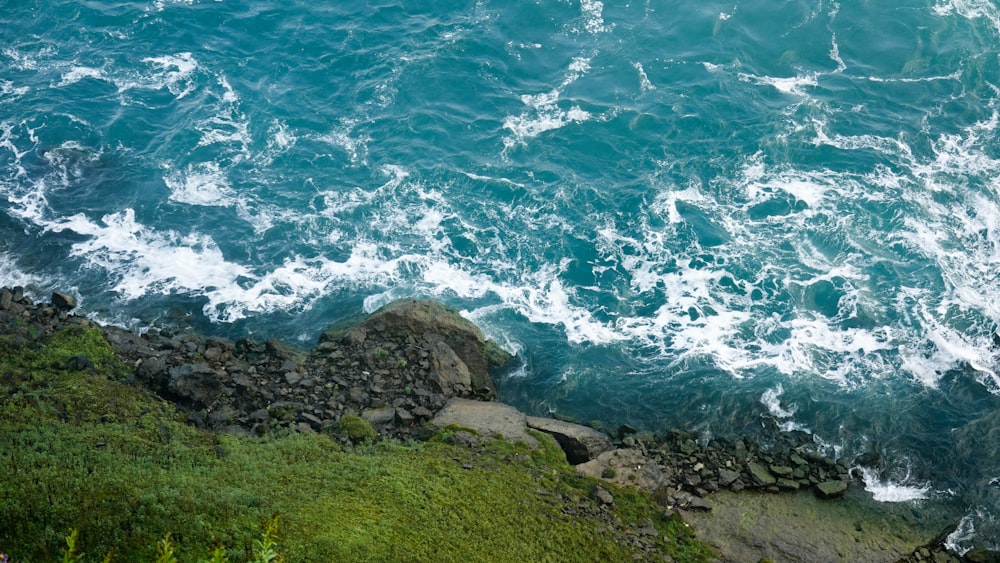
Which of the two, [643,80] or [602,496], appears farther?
[643,80]

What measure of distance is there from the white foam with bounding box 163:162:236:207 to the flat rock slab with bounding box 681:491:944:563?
44324 millimetres

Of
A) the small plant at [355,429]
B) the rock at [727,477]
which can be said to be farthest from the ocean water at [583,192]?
the small plant at [355,429]

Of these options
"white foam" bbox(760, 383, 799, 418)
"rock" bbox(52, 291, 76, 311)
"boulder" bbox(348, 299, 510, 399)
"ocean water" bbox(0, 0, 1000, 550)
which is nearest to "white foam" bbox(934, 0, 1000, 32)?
"ocean water" bbox(0, 0, 1000, 550)

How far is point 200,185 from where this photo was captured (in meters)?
67.9

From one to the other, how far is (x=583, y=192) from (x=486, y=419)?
2507 cm

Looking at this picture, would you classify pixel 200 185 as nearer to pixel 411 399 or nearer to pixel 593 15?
pixel 411 399

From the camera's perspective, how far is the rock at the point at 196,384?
148ft

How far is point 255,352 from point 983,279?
163ft

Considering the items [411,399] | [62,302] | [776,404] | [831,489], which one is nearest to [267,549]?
[411,399]

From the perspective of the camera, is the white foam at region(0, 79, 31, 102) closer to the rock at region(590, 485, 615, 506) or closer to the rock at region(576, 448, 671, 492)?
the rock at region(576, 448, 671, 492)

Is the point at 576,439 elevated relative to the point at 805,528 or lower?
elevated

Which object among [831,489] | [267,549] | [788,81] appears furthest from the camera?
[788,81]

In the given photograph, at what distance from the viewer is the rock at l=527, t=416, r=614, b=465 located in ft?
151

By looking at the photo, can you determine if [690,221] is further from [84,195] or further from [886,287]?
[84,195]
